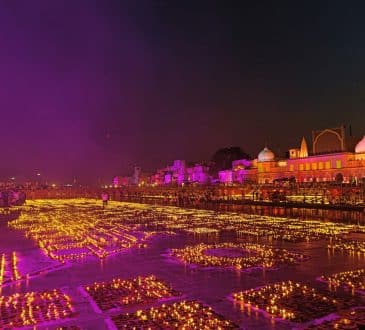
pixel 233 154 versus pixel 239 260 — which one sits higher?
pixel 233 154

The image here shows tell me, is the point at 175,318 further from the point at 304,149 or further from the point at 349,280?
the point at 304,149

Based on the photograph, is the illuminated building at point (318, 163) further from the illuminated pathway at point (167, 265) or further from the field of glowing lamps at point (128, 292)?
the field of glowing lamps at point (128, 292)

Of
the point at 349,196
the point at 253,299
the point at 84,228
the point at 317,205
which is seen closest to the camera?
the point at 253,299

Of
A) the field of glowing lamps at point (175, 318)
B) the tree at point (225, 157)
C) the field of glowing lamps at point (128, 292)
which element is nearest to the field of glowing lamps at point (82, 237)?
the field of glowing lamps at point (128, 292)

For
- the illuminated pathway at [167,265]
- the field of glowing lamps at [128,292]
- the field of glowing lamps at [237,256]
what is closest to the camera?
the illuminated pathway at [167,265]

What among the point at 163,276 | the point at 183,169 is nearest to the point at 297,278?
the point at 163,276

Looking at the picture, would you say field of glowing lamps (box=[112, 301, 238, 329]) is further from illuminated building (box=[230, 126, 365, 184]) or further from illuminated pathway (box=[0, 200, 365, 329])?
illuminated building (box=[230, 126, 365, 184])

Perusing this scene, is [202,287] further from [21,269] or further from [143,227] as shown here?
[143,227]
